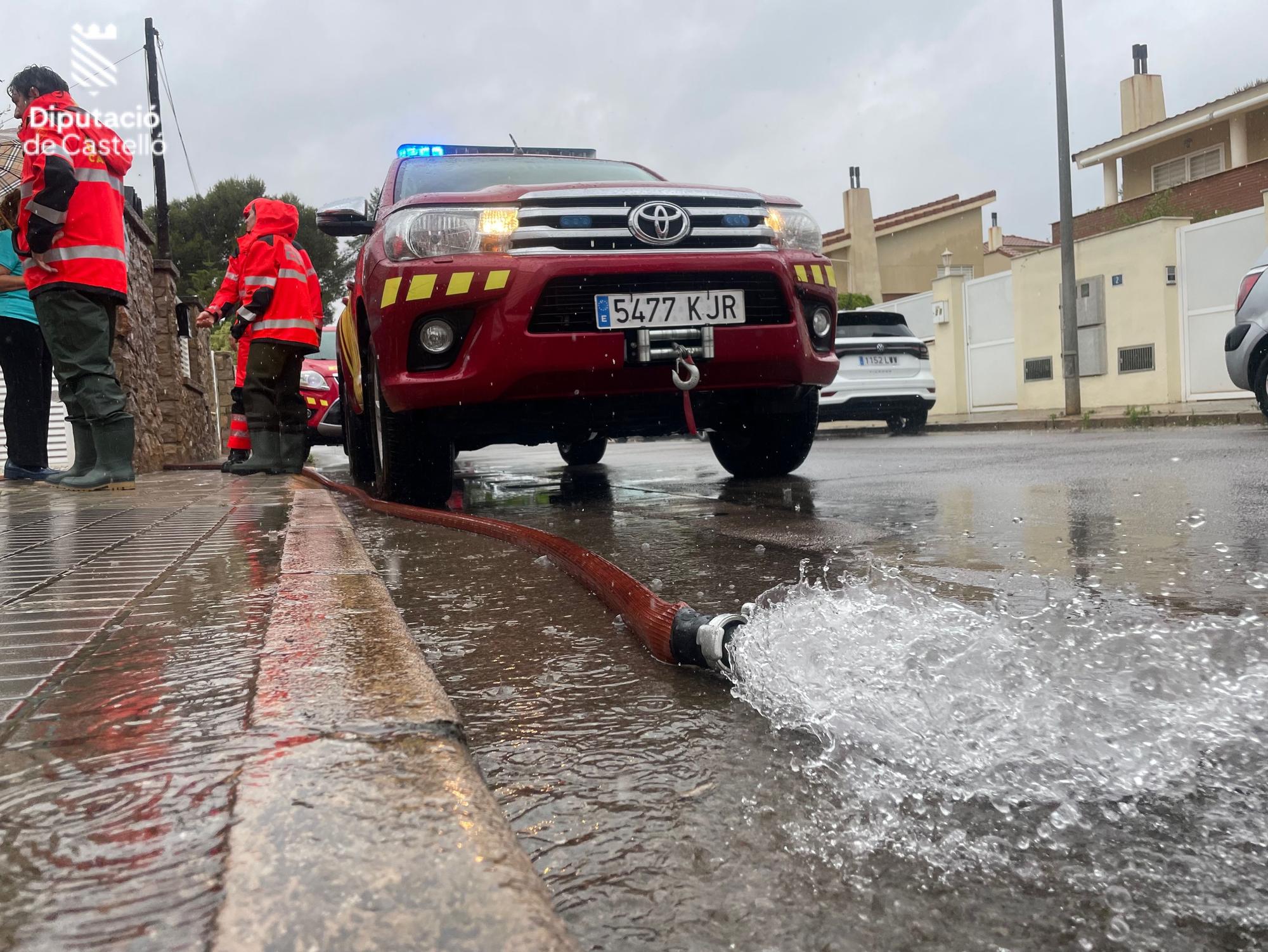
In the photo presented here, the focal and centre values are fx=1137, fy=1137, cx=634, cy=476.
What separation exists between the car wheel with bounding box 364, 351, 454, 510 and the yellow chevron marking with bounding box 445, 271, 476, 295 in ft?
2.08

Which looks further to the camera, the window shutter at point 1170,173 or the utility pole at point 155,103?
the window shutter at point 1170,173

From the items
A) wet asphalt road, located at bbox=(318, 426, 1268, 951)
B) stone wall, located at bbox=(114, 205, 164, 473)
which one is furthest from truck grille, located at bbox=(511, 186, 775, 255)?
stone wall, located at bbox=(114, 205, 164, 473)

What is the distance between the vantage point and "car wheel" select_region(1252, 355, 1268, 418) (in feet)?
28.9

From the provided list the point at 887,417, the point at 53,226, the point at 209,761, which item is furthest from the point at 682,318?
the point at 887,417

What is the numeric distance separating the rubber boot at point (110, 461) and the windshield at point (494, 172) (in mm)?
1852

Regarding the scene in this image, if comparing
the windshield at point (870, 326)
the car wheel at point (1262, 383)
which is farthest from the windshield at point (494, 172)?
the windshield at point (870, 326)

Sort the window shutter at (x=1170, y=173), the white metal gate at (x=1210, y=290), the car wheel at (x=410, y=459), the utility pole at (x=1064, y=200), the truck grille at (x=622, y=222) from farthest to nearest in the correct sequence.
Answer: the window shutter at (x=1170, y=173) → the white metal gate at (x=1210, y=290) → the utility pole at (x=1064, y=200) → the car wheel at (x=410, y=459) → the truck grille at (x=622, y=222)

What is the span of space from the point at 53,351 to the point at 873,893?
542cm

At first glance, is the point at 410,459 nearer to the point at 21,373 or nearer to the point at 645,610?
the point at 21,373

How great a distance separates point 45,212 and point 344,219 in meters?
1.35

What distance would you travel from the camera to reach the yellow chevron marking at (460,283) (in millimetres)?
4402

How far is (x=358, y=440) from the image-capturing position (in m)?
7.14

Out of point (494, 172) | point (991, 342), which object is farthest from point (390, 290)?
point (991, 342)

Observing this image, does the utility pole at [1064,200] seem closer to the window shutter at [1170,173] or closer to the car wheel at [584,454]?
the car wheel at [584,454]
